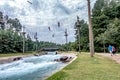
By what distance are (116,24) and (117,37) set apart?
514 cm

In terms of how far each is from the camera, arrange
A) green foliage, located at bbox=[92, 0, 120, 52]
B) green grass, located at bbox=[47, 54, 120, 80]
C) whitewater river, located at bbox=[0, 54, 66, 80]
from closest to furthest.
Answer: green grass, located at bbox=[47, 54, 120, 80]
whitewater river, located at bbox=[0, 54, 66, 80]
green foliage, located at bbox=[92, 0, 120, 52]

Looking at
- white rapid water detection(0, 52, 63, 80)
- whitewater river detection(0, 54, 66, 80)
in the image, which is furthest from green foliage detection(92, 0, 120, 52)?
whitewater river detection(0, 54, 66, 80)

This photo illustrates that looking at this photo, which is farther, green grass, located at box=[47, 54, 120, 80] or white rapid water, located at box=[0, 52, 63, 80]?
white rapid water, located at box=[0, 52, 63, 80]

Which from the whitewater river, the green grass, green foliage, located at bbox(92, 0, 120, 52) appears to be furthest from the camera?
green foliage, located at bbox(92, 0, 120, 52)

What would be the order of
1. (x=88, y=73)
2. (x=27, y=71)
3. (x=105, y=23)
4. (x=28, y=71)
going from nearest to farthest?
(x=88, y=73) → (x=28, y=71) → (x=27, y=71) → (x=105, y=23)

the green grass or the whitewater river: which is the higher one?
the green grass

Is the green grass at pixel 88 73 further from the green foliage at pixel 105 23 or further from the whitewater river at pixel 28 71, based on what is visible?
the green foliage at pixel 105 23

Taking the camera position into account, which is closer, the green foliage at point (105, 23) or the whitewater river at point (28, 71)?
the whitewater river at point (28, 71)

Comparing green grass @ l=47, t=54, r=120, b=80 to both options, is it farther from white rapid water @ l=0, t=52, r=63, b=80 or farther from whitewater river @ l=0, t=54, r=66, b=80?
white rapid water @ l=0, t=52, r=63, b=80

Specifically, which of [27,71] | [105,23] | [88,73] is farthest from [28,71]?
[105,23]

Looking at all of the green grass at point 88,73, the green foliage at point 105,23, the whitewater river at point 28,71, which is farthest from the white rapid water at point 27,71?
the green foliage at point 105,23

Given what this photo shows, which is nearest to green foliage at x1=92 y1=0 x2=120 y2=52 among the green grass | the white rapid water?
the white rapid water

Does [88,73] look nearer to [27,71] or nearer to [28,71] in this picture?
[28,71]

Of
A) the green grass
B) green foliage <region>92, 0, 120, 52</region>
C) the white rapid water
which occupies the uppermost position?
green foliage <region>92, 0, 120, 52</region>
